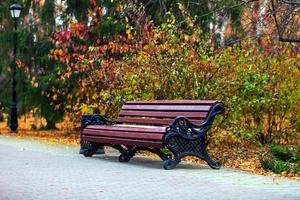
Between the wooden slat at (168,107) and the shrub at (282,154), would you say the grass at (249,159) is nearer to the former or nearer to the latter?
the shrub at (282,154)

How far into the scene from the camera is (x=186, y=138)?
10156mm

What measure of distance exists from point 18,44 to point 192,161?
11268 mm

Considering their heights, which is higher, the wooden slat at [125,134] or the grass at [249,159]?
the wooden slat at [125,134]

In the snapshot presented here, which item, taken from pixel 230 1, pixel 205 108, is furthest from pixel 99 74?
pixel 205 108

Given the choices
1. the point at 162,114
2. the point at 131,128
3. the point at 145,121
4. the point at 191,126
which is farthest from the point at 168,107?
the point at 191,126

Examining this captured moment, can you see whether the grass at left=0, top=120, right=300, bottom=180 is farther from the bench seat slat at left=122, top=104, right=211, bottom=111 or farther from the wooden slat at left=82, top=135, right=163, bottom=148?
the wooden slat at left=82, top=135, right=163, bottom=148

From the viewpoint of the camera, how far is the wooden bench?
32.9 feet

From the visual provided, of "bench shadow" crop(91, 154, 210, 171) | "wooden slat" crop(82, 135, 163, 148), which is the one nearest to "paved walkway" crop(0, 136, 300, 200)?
"bench shadow" crop(91, 154, 210, 171)

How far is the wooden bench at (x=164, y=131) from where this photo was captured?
10031mm

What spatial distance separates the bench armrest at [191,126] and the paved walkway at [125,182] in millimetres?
563

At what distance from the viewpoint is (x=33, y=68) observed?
21.1m

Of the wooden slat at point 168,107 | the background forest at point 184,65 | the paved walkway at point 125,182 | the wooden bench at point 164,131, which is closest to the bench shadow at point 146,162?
the paved walkway at point 125,182

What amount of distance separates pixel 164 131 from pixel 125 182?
170 centimetres

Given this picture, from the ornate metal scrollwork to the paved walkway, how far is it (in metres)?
0.22
